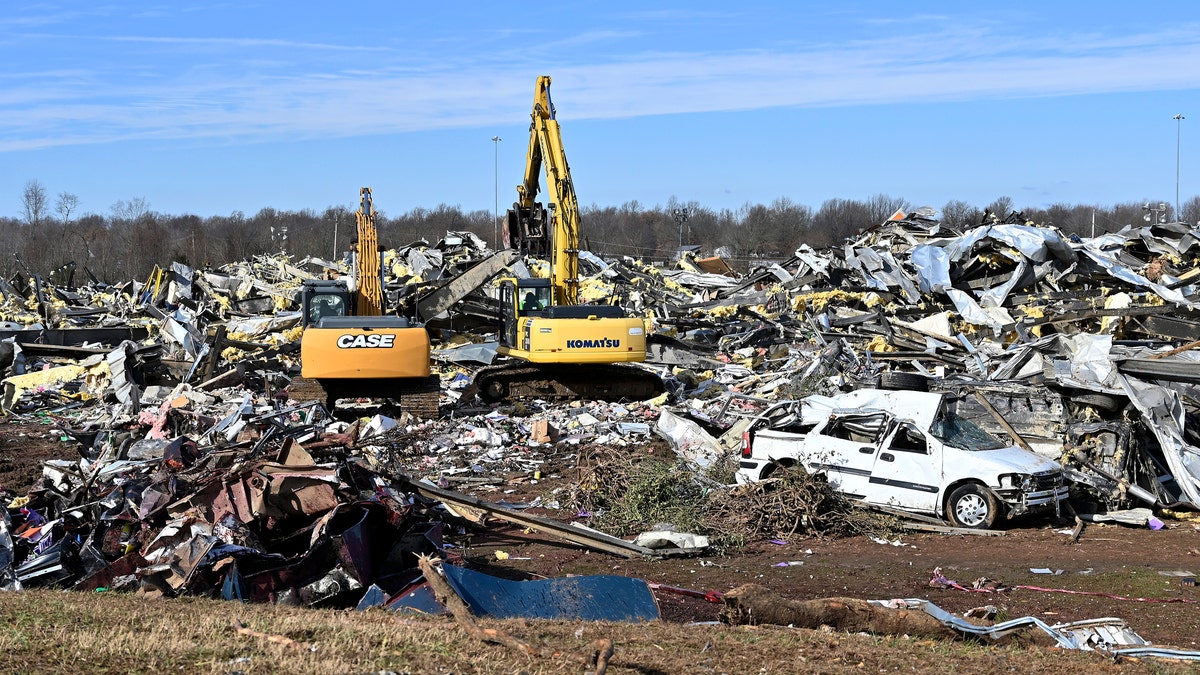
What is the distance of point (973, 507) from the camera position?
1152 centimetres

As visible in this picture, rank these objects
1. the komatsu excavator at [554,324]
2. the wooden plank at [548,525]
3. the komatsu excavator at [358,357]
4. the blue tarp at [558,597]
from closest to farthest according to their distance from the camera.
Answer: the blue tarp at [558,597]
the wooden plank at [548,525]
the komatsu excavator at [358,357]
the komatsu excavator at [554,324]

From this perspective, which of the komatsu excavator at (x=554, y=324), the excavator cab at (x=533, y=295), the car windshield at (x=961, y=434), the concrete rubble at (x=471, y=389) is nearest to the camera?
the concrete rubble at (x=471, y=389)

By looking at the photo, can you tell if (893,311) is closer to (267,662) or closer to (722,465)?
(722,465)

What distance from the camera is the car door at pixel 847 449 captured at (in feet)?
39.4

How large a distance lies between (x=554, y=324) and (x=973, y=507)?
826 centimetres

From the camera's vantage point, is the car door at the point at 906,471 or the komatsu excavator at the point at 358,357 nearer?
the car door at the point at 906,471

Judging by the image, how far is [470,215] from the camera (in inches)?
3524

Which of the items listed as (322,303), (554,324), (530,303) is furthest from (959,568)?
(322,303)

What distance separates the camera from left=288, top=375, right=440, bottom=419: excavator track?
17641 millimetres

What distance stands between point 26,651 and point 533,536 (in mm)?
5832

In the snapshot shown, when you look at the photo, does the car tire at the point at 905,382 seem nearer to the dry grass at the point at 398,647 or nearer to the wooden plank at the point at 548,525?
the wooden plank at the point at 548,525

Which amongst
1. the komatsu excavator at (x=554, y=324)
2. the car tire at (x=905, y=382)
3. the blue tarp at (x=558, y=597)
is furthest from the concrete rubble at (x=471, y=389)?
the blue tarp at (x=558, y=597)

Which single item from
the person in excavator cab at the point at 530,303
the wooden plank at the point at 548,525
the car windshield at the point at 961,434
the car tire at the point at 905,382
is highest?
the person in excavator cab at the point at 530,303

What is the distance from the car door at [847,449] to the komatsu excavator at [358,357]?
23.1 feet
